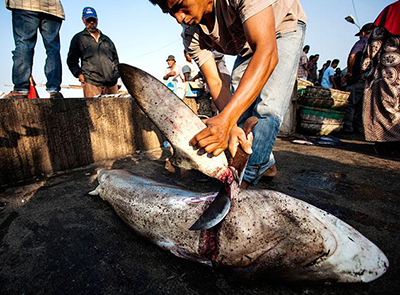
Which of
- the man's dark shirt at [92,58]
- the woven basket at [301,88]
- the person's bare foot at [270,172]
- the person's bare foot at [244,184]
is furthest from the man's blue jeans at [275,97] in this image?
the woven basket at [301,88]

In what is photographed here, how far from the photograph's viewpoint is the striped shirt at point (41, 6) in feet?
9.14

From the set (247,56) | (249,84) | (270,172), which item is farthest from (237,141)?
(247,56)

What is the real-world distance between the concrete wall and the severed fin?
9.01 ft

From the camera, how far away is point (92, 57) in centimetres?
436

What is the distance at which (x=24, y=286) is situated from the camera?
118 centimetres

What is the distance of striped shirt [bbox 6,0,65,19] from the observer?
9.14 feet

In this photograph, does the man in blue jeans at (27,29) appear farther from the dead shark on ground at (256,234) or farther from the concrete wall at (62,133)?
the dead shark on ground at (256,234)

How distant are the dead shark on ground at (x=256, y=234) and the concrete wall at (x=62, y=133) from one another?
2225 mm

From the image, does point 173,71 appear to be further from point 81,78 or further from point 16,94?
point 16,94

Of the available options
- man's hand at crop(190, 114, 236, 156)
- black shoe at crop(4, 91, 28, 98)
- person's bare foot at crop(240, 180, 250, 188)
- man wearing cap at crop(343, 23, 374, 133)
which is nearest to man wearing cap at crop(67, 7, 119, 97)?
black shoe at crop(4, 91, 28, 98)

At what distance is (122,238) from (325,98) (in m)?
5.99

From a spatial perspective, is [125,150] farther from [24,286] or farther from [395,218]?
[395,218]

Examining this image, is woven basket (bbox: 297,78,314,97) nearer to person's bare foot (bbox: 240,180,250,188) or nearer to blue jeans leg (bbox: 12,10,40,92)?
person's bare foot (bbox: 240,180,250,188)

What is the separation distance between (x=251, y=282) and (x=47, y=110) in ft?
10.4
